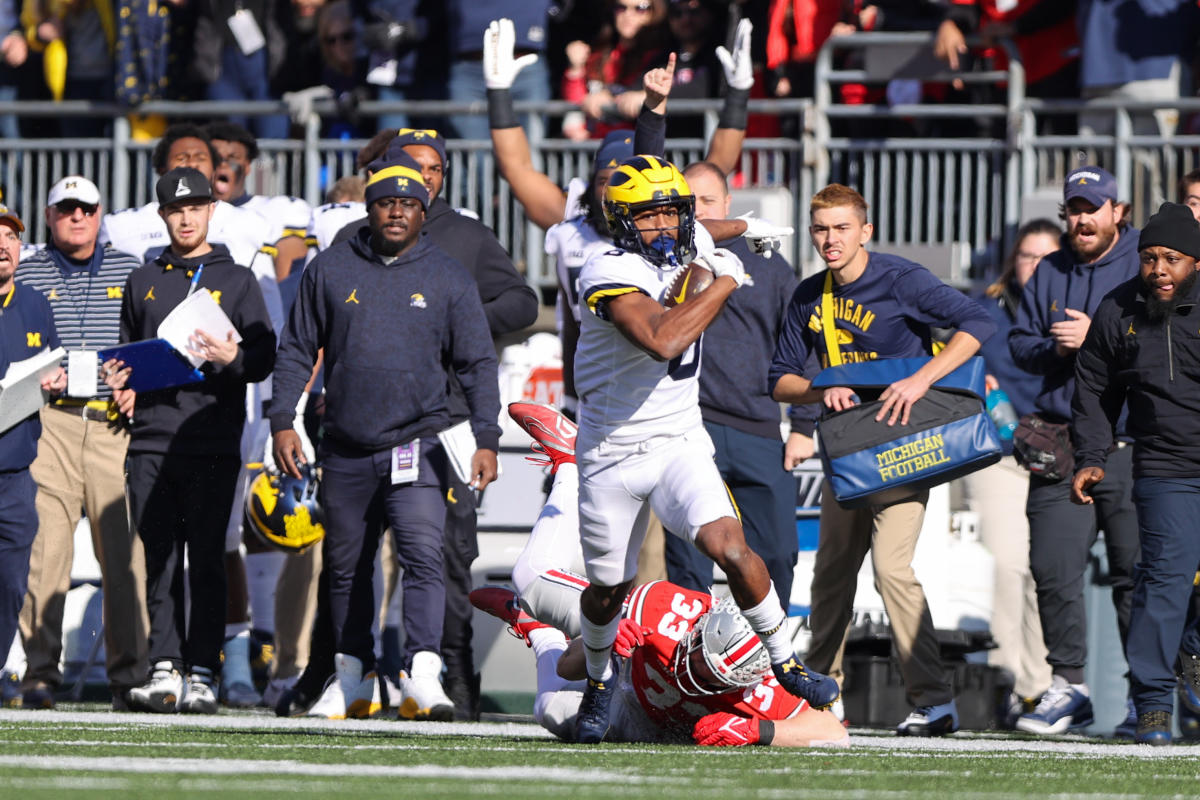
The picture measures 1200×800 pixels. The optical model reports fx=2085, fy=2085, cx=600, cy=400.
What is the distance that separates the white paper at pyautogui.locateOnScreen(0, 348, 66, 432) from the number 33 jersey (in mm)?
2829

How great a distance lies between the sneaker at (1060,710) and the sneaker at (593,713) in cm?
252

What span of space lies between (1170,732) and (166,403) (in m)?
4.37

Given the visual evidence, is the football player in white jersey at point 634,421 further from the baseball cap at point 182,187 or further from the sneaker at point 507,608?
the baseball cap at point 182,187

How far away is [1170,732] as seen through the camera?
791cm

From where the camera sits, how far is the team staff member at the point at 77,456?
30.8 feet

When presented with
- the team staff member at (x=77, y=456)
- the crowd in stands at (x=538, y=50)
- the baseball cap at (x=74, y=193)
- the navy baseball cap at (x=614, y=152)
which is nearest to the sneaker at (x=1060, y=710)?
the navy baseball cap at (x=614, y=152)

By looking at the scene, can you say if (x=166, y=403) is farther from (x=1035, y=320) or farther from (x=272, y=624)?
(x=1035, y=320)

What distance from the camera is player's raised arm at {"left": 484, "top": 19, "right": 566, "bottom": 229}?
953cm

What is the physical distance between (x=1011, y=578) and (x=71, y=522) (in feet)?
14.8

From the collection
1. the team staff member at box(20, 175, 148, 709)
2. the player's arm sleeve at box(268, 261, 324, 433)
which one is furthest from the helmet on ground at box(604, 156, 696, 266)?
the team staff member at box(20, 175, 148, 709)

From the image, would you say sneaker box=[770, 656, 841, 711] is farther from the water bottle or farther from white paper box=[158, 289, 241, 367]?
the water bottle

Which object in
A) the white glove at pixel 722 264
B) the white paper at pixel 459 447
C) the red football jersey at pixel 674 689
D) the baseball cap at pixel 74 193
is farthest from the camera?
the baseball cap at pixel 74 193

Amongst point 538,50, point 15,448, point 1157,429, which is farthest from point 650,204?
point 538,50

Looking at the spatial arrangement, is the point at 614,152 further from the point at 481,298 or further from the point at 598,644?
the point at 598,644
